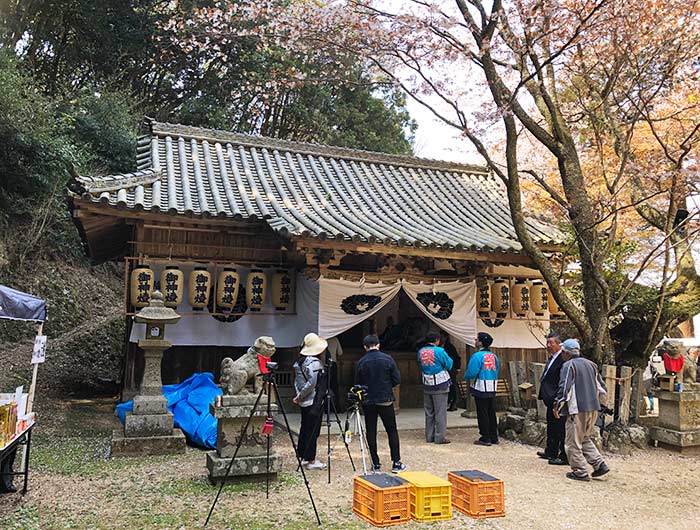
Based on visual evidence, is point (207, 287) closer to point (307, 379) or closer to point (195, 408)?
point (195, 408)

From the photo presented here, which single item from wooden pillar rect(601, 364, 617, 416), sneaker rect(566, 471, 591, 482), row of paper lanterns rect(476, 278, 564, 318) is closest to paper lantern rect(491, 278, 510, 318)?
row of paper lanterns rect(476, 278, 564, 318)

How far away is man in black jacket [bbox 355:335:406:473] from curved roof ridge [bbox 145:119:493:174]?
785 centimetres

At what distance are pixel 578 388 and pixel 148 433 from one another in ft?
18.5

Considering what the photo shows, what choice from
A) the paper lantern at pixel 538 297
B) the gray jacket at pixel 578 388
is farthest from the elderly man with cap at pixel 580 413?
the paper lantern at pixel 538 297

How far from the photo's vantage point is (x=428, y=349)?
26.8ft

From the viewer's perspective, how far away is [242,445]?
19.4ft

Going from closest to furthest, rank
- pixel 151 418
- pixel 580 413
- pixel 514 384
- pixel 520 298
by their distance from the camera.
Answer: pixel 580 413 → pixel 151 418 → pixel 514 384 → pixel 520 298

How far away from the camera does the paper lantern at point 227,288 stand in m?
9.68

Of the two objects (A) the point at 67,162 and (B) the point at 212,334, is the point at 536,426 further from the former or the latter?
(A) the point at 67,162

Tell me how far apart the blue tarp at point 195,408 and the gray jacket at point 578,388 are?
4816 millimetres

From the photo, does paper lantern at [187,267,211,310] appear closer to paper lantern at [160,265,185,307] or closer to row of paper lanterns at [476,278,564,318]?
paper lantern at [160,265,185,307]

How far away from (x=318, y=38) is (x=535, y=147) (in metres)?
9.05

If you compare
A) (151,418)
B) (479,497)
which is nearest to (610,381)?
(479,497)

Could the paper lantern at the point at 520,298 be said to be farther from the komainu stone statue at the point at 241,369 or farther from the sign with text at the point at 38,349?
the sign with text at the point at 38,349
